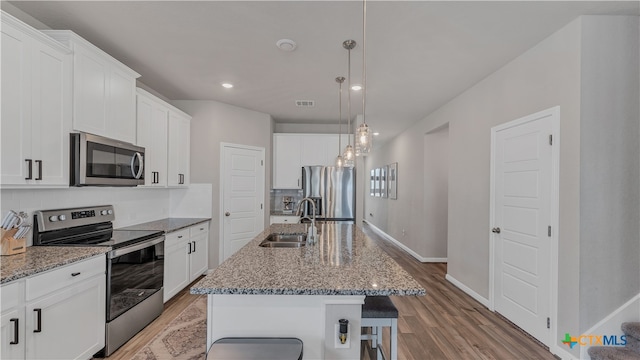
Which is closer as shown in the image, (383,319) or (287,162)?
(383,319)

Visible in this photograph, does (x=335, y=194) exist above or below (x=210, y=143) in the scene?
below

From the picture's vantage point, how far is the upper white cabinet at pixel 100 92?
2152 millimetres

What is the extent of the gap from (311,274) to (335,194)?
3510mm

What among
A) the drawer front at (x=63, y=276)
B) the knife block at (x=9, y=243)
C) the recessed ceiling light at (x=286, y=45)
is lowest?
the drawer front at (x=63, y=276)

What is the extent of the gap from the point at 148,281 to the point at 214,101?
8.76 feet

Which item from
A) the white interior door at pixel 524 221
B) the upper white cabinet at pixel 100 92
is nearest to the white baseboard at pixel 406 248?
the white interior door at pixel 524 221

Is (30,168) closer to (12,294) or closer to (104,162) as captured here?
(104,162)

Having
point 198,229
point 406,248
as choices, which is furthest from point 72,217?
point 406,248

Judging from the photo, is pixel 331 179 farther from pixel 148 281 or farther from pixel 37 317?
pixel 37 317

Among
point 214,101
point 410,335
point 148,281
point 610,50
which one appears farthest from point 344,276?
point 214,101

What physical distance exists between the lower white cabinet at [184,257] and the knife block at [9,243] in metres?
1.22

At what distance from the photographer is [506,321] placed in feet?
9.30

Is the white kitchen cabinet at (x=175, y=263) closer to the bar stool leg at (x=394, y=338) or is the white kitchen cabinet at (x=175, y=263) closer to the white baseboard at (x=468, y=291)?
the bar stool leg at (x=394, y=338)

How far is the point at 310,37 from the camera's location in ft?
7.74
